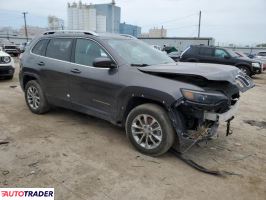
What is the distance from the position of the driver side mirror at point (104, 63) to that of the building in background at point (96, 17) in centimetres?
5458

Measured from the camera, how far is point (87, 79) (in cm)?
482

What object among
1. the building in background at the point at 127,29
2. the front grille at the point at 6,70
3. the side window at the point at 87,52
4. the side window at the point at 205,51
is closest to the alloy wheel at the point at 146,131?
the side window at the point at 87,52

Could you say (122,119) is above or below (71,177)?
above

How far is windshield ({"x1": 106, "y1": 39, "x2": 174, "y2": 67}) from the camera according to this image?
184 inches

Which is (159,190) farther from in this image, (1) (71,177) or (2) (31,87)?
(2) (31,87)

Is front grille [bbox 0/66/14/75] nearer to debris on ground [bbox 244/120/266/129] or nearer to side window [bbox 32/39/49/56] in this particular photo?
side window [bbox 32/39/49/56]

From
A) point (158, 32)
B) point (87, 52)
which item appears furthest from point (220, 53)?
point (158, 32)

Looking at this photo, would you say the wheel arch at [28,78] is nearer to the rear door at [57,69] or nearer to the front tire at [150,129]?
the rear door at [57,69]

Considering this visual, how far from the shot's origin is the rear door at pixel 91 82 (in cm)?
→ 454

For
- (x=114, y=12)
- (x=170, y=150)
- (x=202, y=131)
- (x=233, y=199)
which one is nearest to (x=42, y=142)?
(x=170, y=150)

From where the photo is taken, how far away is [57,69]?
5395 millimetres

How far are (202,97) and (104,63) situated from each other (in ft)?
5.33

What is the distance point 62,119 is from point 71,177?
98.0 inches

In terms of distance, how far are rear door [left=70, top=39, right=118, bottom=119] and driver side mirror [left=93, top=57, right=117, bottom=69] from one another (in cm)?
9
